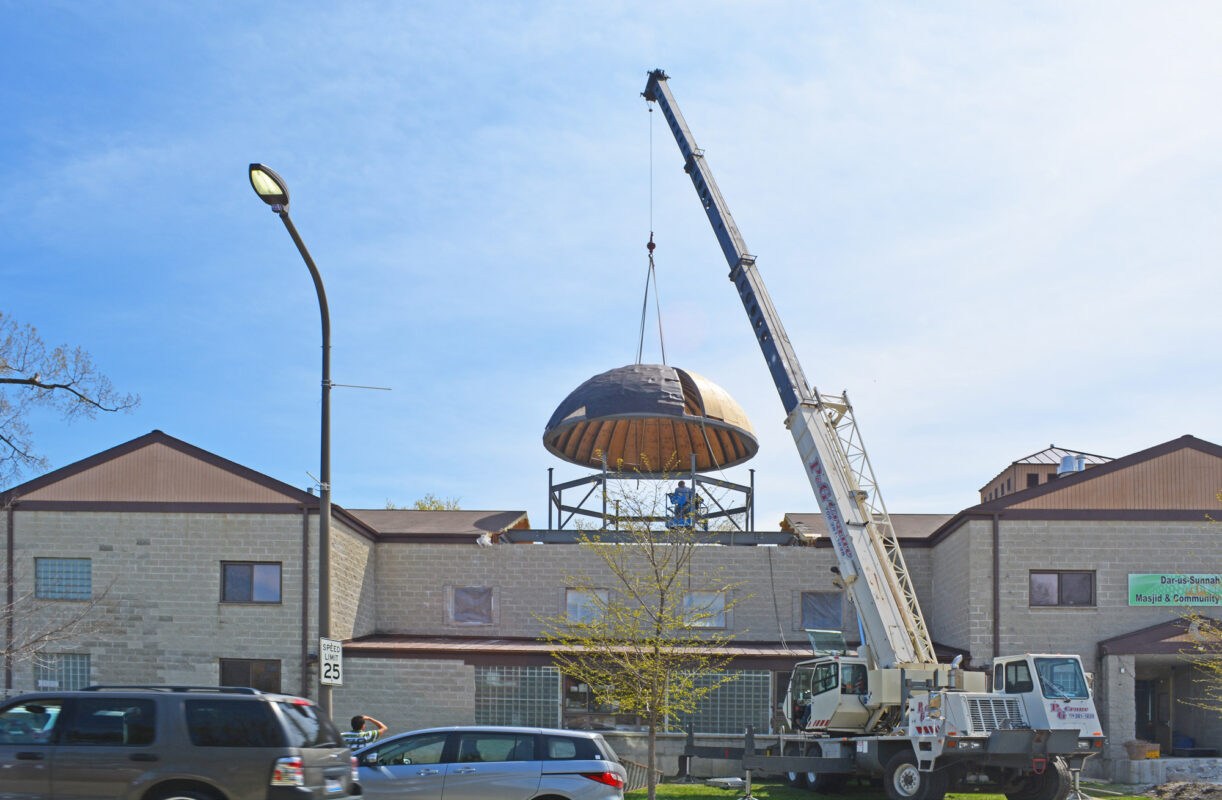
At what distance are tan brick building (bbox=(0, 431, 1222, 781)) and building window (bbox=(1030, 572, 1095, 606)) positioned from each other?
3cm

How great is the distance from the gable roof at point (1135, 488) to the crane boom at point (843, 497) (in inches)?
187

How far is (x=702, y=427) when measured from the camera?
32.0 m

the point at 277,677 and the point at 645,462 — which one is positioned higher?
the point at 645,462

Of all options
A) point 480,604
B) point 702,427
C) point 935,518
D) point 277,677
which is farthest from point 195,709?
point 935,518

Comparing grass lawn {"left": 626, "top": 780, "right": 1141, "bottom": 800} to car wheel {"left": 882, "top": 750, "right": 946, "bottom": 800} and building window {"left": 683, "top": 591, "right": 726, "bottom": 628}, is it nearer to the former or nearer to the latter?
car wheel {"left": 882, "top": 750, "right": 946, "bottom": 800}

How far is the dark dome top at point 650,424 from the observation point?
30.9 meters

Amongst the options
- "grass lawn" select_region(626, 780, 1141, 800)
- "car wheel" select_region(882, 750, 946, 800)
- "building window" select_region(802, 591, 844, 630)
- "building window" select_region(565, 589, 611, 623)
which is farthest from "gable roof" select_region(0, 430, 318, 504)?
"car wheel" select_region(882, 750, 946, 800)

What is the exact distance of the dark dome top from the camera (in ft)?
101

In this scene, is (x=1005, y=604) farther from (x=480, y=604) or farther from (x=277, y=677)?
(x=277, y=677)

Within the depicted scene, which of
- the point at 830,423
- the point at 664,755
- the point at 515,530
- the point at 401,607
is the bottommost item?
the point at 664,755

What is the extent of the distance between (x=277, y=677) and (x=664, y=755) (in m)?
9.22

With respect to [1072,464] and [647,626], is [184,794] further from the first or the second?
[1072,464]

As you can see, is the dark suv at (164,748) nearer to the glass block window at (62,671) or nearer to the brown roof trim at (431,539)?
the glass block window at (62,671)

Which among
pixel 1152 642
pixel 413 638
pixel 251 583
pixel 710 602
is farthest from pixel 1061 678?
pixel 251 583
